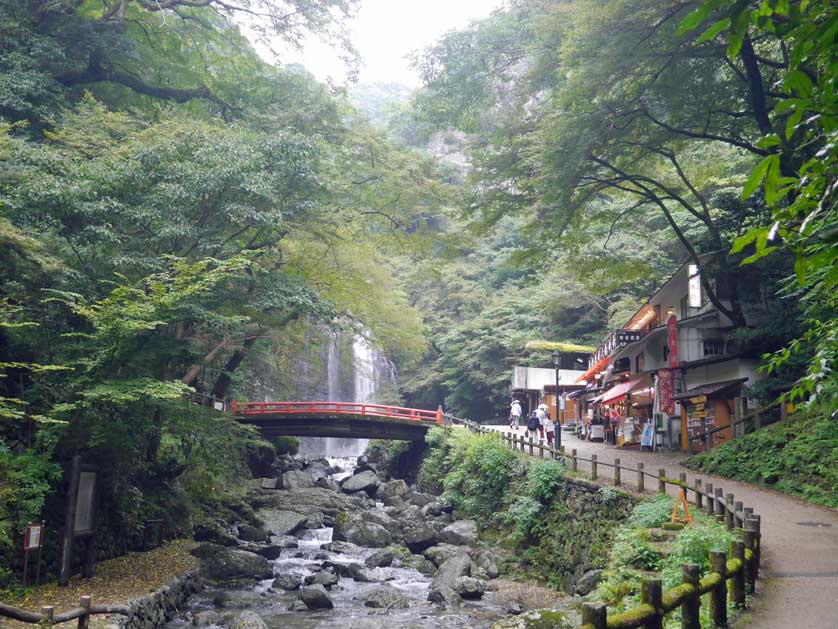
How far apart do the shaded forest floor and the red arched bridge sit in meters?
13.5

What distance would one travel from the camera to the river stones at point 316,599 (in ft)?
46.3

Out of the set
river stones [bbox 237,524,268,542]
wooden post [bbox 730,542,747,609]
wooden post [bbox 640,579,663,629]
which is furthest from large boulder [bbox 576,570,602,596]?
river stones [bbox 237,524,268,542]

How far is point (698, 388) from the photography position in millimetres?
22562

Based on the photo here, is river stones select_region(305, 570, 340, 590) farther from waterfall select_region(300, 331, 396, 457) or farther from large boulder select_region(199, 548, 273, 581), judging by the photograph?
waterfall select_region(300, 331, 396, 457)

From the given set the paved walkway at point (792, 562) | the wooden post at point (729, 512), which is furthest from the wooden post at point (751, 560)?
the wooden post at point (729, 512)

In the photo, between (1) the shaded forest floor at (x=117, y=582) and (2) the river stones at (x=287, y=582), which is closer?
(1) the shaded forest floor at (x=117, y=582)

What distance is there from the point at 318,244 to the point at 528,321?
878 inches

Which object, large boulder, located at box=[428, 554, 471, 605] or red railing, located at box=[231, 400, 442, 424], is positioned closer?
large boulder, located at box=[428, 554, 471, 605]

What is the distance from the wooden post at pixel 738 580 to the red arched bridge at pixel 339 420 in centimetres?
2392

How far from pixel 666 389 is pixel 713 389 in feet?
11.8

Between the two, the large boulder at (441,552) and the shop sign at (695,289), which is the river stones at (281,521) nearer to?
the large boulder at (441,552)

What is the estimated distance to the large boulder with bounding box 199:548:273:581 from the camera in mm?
15703

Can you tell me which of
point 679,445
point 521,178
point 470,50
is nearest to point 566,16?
point 521,178

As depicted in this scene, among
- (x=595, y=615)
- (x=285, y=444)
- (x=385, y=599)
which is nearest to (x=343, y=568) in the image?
(x=385, y=599)
